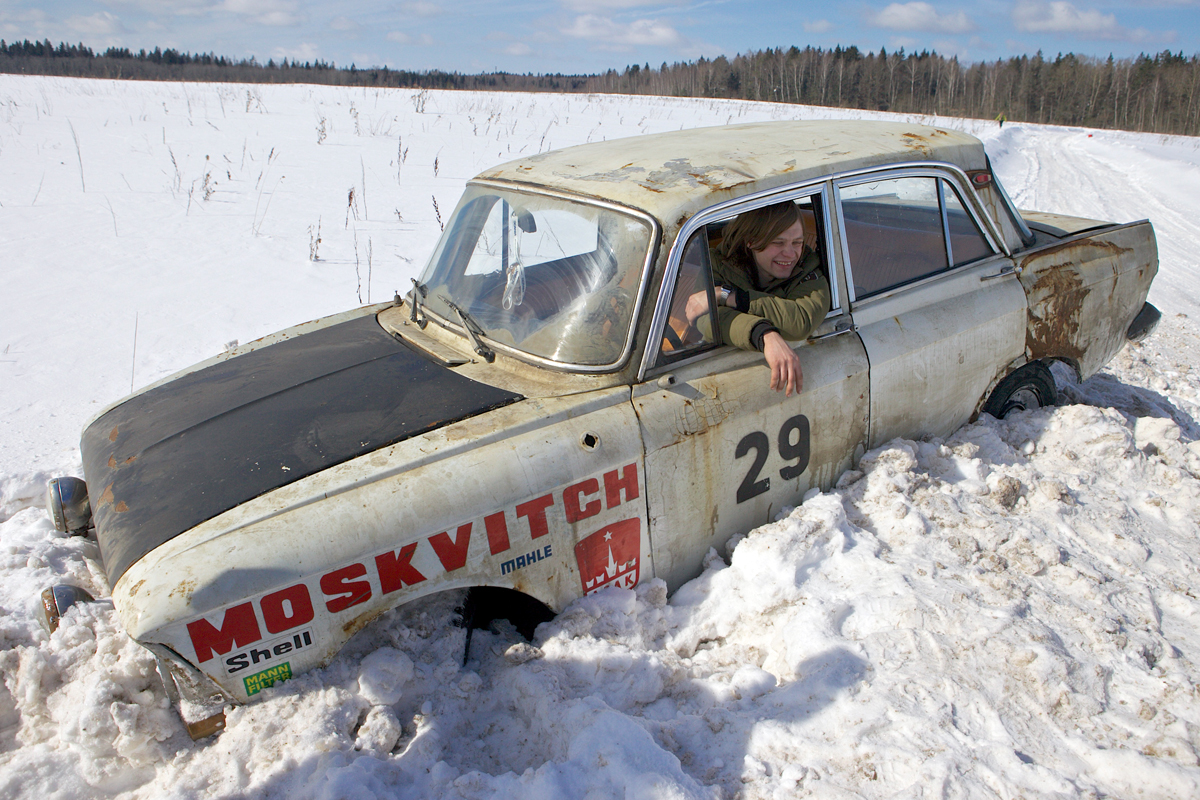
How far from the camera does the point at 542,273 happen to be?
9.70ft

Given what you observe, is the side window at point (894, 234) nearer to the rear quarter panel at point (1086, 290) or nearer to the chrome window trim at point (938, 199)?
the chrome window trim at point (938, 199)

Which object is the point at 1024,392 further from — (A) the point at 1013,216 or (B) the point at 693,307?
(B) the point at 693,307

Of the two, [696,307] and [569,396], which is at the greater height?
[696,307]

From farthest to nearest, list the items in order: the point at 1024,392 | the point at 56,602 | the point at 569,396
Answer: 1. the point at 1024,392
2. the point at 569,396
3. the point at 56,602

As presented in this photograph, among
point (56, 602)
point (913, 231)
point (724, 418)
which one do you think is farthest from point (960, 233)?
point (56, 602)

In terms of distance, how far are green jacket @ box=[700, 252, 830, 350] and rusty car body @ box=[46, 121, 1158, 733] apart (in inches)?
3.1

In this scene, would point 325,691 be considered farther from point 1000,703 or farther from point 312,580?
point 1000,703

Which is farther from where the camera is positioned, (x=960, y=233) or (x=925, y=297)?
(x=960, y=233)

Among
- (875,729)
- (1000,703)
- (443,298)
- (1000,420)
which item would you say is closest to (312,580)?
(443,298)

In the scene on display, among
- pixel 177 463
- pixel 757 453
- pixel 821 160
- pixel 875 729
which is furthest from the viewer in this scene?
pixel 821 160

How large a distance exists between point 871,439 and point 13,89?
75.4 ft

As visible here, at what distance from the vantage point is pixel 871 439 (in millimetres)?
3262

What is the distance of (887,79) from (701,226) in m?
68.6

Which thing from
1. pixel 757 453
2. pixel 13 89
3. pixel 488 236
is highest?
pixel 13 89
